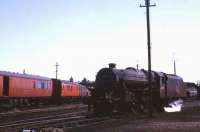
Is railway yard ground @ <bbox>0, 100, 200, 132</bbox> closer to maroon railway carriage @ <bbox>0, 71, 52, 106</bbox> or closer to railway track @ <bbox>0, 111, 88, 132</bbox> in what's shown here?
railway track @ <bbox>0, 111, 88, 132</bbox>

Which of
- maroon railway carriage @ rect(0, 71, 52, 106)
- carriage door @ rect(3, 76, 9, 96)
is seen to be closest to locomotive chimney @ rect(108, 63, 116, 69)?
maroon railway carriage @ rect(0, 71, 52, 106)

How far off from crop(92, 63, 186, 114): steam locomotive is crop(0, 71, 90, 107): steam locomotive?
6.77 ft

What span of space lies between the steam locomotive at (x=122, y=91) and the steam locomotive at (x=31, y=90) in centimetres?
206

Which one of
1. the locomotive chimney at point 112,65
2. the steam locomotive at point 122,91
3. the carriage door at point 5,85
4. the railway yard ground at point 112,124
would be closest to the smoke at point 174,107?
the steam locomotive at point 122,91

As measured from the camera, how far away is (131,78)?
1289 inches

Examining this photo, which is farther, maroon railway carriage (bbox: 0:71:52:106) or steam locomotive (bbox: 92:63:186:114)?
maroon railway carriage (bbox: 0:71:52:106)

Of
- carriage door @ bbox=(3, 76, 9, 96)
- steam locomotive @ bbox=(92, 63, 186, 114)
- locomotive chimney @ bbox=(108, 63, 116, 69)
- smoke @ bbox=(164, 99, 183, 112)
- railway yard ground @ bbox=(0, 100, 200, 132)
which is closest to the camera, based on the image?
railway yard ground @ bbox=(0, 100, 200, 132)

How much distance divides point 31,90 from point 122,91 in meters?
16.7

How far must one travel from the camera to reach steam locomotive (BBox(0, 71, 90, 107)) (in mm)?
39938

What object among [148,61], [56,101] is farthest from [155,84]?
[56,101]

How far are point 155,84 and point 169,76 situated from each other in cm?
510

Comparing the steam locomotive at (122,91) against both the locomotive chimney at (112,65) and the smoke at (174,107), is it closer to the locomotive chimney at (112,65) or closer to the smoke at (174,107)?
the locomotive chimney at (112,65)

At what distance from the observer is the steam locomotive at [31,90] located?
131 feet

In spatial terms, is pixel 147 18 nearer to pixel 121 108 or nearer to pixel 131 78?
pixel 131 78
